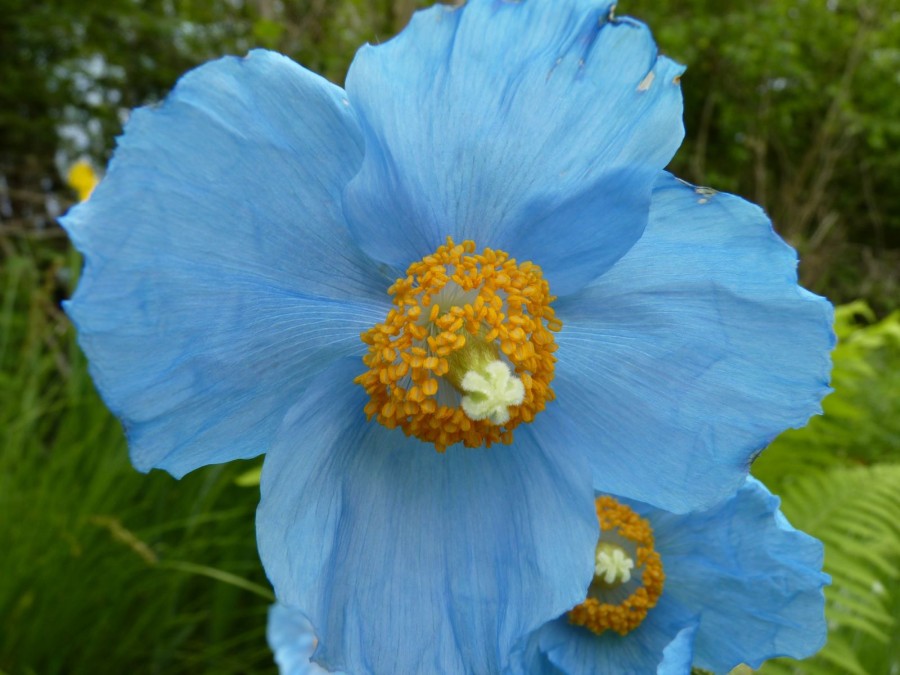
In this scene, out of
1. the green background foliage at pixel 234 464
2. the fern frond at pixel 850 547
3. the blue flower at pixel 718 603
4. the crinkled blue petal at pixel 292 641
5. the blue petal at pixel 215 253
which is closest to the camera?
the blue petal at pixel 215 253

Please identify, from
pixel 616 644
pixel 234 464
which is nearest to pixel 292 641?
Result: pixel 616 644

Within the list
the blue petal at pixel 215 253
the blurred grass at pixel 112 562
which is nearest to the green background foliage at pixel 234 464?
the blurred grass at pixel 112 562

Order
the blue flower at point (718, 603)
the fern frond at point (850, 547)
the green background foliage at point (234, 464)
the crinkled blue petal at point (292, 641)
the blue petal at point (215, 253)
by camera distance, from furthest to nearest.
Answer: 1. the green background foliage at point (234, 464)
2. the fern frond at point (850, 547)
3. the crinkled blue petal at point (292, 641)
4. the blue flower at point (718, 603)
5. the blue petal at point (215, 253)

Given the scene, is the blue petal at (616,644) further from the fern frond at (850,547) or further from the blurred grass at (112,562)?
the blurred grass at (112,562)

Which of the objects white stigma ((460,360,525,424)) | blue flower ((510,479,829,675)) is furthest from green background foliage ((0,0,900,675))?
white stigma ((460,360,525,424))

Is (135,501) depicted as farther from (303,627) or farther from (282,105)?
(282,105)

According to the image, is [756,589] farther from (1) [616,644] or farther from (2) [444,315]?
(2) [444,315]

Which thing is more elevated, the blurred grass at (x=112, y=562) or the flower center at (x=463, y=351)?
the flower center at (x=463, y=351)
